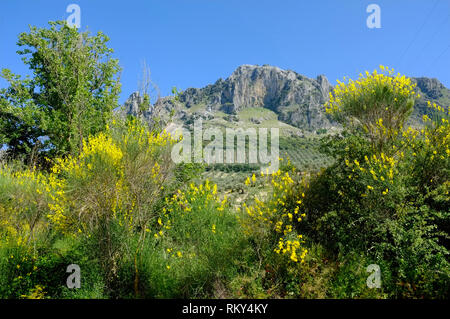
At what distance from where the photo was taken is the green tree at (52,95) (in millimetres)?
13680

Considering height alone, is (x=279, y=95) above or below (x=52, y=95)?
above

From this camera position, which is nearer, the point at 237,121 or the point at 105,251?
the point at 105,251

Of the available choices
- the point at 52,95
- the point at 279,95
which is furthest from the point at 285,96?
the point at 52,95

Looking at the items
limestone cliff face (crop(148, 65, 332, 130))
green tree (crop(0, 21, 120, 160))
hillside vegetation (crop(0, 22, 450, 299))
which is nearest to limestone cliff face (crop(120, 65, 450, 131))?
limestone cliff face (crop(148, 65, 332, 130))

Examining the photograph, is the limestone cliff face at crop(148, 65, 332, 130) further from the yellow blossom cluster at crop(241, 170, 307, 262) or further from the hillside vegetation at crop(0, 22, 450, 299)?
the yellow blossom cluster at crop(241, 170, 307, 262)

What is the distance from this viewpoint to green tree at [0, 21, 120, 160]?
1368 cm

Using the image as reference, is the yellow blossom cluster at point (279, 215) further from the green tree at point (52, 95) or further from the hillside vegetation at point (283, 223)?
the green tree at point (52, 95)

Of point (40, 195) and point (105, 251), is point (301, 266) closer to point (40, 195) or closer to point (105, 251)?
point (105, 251)

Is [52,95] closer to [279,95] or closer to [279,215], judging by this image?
[279,215]

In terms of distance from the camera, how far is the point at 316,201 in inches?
251

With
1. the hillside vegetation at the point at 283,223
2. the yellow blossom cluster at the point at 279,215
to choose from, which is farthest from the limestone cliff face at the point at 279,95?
the yellow blossom cluster at the point at 279,215

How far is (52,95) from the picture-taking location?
1517 centimetres

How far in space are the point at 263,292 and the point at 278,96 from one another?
621ft
